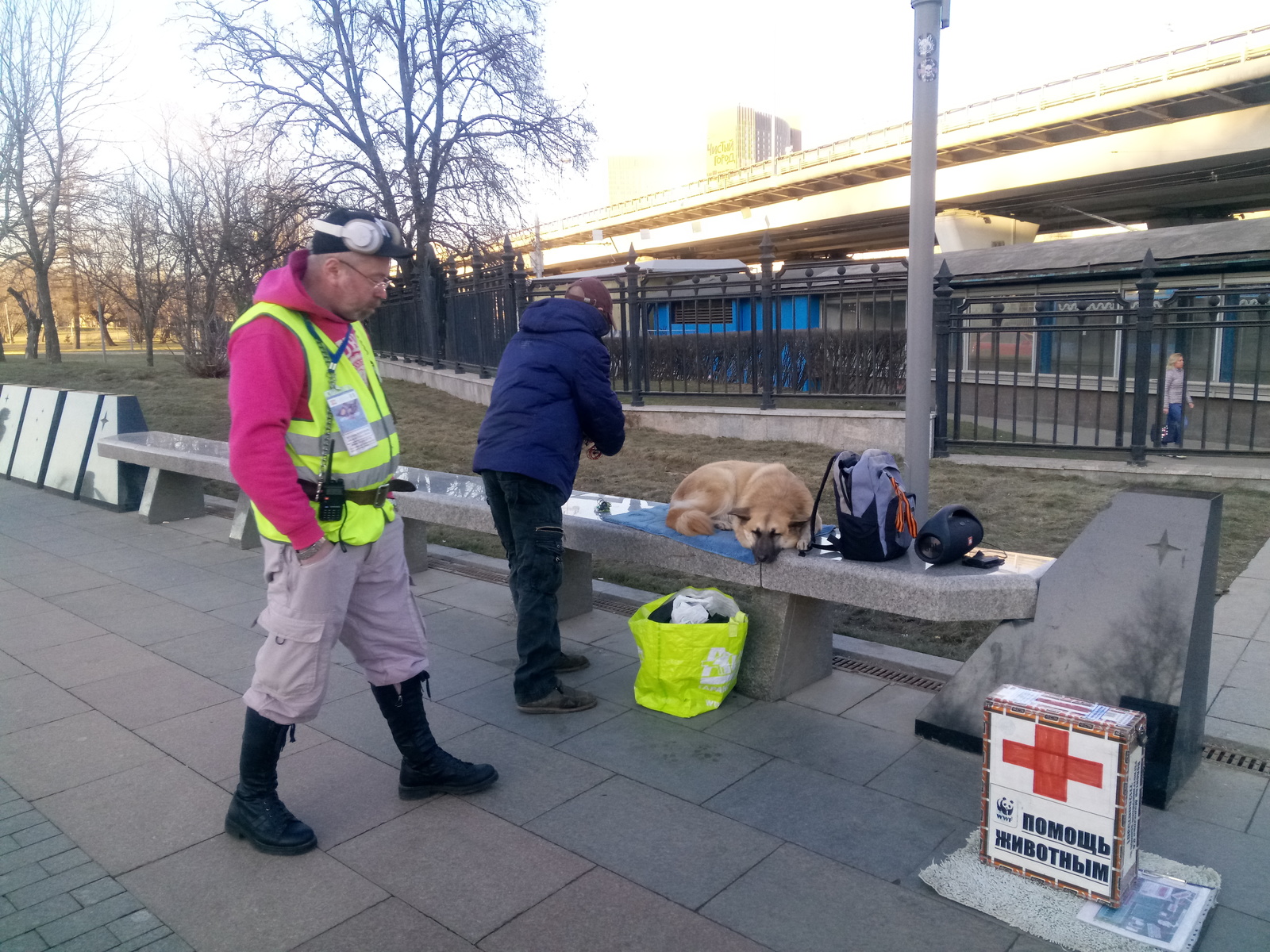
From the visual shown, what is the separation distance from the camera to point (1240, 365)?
13.0 metres

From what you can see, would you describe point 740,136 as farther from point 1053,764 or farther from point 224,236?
point 1053,764

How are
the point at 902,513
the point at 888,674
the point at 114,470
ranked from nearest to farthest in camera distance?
the point at 902,513 < the point at 888,674 < the point at 114,470

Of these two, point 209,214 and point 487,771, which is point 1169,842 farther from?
point 209,214

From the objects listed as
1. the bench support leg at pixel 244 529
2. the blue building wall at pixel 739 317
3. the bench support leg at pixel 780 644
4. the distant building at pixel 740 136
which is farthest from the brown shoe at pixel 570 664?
the distant building at pixel 740 136

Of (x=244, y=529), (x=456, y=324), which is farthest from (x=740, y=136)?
(x=244, y=529)

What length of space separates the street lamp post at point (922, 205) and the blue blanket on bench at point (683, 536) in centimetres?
90

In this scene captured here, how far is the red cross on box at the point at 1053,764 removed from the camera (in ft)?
8.66

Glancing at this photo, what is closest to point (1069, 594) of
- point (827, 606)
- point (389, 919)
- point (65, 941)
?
point (827, 606)

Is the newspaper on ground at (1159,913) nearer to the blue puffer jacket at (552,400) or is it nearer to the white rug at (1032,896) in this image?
the white rug at (1032,896)

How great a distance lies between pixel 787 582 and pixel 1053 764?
5.01 ft

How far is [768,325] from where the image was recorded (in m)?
11.0

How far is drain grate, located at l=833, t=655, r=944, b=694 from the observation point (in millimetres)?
4426

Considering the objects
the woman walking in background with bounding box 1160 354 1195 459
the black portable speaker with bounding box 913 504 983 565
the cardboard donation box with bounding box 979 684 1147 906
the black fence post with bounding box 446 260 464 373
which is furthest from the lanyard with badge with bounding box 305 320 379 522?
the black fence post with bounding box 446 260 464 373

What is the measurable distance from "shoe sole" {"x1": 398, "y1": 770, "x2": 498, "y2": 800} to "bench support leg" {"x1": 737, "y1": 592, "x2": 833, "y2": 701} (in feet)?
4.68
